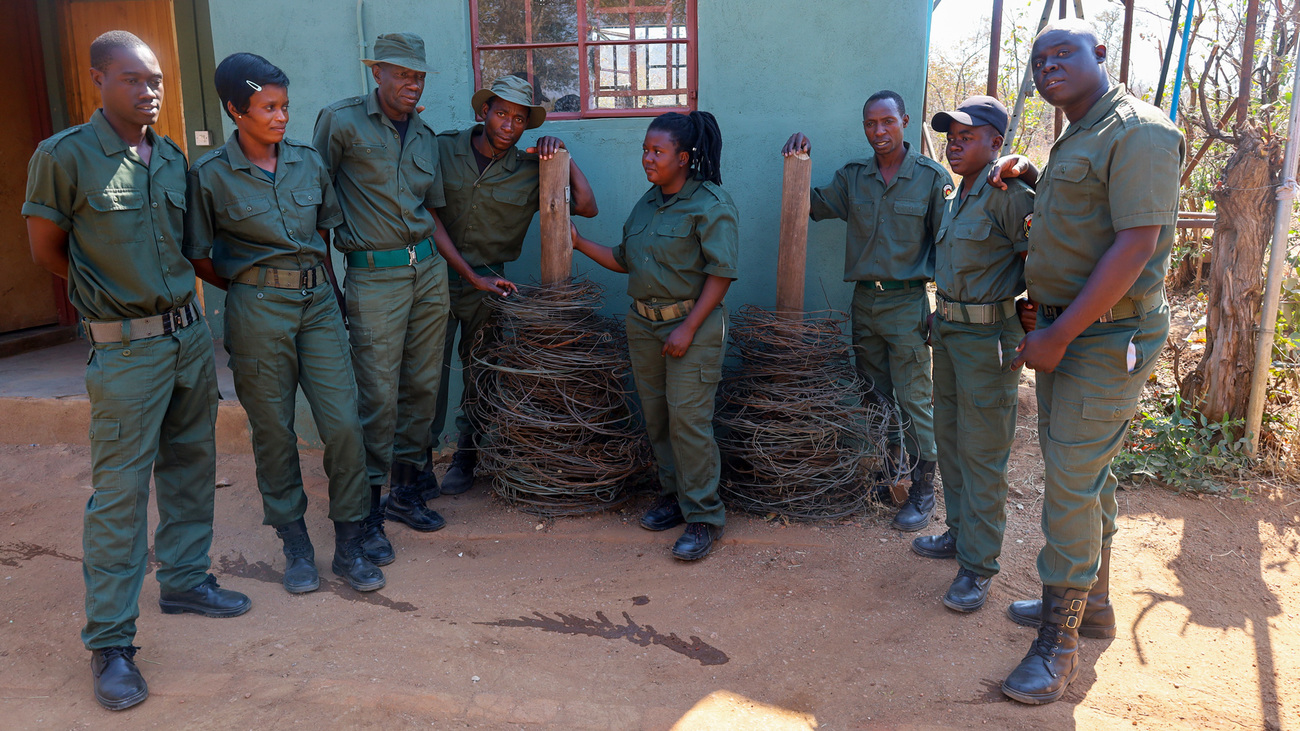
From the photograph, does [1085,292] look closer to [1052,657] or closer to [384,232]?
[1052,657]

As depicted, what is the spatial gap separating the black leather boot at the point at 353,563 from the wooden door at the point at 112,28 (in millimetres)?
4475

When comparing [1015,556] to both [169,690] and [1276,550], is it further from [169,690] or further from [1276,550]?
[169,690]

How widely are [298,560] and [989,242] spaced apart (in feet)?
10.3

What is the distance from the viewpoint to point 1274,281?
423 cm

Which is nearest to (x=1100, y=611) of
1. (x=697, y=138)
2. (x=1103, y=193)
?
(x=1103, y=193)

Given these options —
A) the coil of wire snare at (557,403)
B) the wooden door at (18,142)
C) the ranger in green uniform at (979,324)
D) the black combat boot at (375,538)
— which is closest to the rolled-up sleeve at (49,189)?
the black combat boot at (375,538)

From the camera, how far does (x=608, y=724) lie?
2771mm

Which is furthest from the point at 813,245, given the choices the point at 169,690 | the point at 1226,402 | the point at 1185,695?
the point at 169,690

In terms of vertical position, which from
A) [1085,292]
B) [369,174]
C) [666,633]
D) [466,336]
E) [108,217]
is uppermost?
[369,174]

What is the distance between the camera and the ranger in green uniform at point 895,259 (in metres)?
4.14

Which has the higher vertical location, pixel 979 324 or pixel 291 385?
pixel 979 324

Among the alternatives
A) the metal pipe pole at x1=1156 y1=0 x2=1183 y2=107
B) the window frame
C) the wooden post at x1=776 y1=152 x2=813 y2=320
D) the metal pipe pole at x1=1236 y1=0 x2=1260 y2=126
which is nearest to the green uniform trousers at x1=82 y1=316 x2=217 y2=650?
the window frame

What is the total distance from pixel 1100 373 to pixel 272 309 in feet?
9.89

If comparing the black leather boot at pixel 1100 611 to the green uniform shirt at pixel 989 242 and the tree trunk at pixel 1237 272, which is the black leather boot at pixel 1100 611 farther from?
the tree trunk at pixel 1237 272
